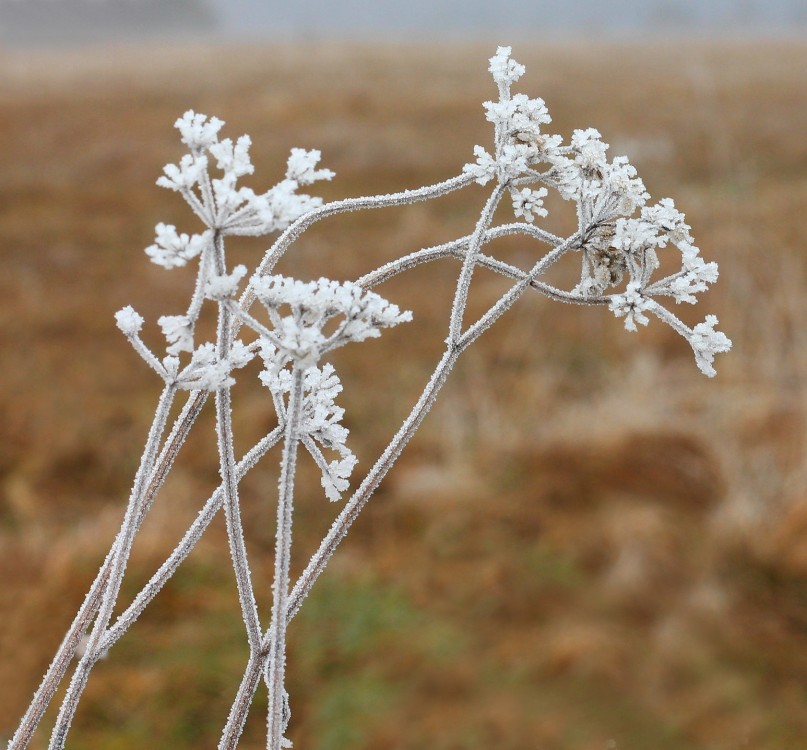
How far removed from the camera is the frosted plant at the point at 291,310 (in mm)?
542

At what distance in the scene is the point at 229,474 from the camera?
1.92ft

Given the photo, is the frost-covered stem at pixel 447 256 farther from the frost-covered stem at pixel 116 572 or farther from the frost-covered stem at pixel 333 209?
the frost-covered stem at pixel 116 572

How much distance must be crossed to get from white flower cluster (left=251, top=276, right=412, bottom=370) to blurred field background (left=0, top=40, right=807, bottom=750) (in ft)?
9.02

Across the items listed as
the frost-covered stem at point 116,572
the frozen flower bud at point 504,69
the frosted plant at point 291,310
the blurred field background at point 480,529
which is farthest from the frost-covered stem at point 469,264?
the blurred field background at point 480,529

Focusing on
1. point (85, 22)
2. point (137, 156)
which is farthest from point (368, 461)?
point (85, 22)

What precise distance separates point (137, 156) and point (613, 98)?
12207 mm

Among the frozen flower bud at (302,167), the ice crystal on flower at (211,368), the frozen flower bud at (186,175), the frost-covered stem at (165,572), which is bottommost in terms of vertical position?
the frost-covered stem at (165,572)

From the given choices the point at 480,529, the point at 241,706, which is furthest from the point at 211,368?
the point at 480,529

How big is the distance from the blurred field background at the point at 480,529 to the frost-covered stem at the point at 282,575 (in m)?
2.65

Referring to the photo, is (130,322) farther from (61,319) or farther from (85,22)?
(85,22)

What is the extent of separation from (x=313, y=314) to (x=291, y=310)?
0.03 meters

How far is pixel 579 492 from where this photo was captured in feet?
14.5

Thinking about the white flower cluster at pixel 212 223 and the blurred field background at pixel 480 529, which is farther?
the blurred field background at pixel 480 529

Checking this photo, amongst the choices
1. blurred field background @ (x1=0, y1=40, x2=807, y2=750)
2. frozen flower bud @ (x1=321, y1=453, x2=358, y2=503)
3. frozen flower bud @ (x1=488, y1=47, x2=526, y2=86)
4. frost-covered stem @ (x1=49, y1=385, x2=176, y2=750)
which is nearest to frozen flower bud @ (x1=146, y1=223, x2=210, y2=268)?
frost-covered stem @ (x1=49, y1=385, x2=176, y2=750)
